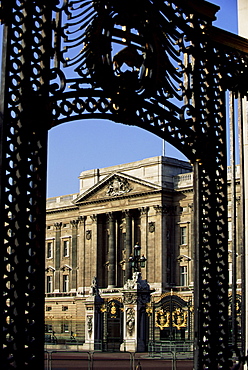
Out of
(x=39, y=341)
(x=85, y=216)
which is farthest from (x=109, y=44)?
(x=85, y=216)

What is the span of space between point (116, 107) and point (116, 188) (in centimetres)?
5655

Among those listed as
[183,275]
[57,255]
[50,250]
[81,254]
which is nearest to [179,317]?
[183,275]

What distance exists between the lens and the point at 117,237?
2562 inches

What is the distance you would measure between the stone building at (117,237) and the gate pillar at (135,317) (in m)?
17.5

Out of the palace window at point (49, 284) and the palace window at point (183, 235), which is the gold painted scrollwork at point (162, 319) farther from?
the palace window at point (49, 284)

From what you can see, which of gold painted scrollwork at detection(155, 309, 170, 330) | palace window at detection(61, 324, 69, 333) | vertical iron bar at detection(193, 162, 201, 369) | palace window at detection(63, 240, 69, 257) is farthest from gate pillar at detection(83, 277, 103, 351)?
palace window at detection(63, 240, 69, 257)

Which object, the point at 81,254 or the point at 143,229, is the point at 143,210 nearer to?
the point at 143,229

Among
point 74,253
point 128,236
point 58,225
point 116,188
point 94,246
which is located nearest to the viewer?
point 128,236

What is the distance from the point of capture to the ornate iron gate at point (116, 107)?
671 cm

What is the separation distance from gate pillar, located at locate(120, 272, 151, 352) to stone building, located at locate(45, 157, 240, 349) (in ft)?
57.4

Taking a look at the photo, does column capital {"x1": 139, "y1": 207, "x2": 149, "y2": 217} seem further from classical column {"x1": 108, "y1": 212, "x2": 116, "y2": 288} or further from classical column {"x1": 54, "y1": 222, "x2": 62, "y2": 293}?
classical column {"x1": 54, "y1": 222, "x2": 62, "y2": 293}

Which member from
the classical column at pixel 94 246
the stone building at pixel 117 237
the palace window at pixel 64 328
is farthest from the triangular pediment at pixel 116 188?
the palace window at pixel 64 328

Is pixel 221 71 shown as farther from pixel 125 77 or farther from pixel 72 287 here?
pixel 72 287

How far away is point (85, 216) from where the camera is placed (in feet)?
222
